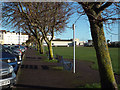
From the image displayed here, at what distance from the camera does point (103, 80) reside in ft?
15.4

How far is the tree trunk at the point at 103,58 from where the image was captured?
15.1 ft

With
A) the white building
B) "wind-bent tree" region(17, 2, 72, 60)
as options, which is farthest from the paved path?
the white building

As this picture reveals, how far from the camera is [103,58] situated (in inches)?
183

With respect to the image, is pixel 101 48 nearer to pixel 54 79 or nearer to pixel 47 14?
pixel 54 79

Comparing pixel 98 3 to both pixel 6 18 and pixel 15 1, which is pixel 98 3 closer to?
pixel 15 1

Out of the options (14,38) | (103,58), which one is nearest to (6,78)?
(103,58)

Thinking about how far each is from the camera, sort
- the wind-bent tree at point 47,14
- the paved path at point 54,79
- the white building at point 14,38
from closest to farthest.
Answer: the paved path at point 54,79 < the wind-bent tree at point 47,14 < the white building at point 14,38

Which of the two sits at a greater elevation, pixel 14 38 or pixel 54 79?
pixel 14 38

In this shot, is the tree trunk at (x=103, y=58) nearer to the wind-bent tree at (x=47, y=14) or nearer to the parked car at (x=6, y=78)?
the parked car at (x=6, y=78)

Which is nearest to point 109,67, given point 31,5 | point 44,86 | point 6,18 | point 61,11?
point 44,86

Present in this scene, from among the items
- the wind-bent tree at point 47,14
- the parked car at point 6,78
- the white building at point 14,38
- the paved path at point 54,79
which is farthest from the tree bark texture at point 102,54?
the white building at point 14,38

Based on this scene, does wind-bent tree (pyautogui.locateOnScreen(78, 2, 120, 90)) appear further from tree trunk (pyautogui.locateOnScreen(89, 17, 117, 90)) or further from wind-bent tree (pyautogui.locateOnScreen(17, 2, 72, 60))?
wind-bent tree (pyautogui.locateOnScreen(17, 2, 72, 60))

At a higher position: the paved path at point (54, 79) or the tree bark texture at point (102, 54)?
the tree bark texture at point (102, 54)

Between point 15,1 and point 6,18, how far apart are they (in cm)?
370
